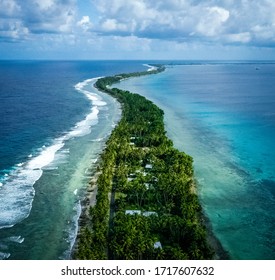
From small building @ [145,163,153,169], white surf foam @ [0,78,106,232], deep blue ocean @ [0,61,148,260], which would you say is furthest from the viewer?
small building @ [145,163,153,169]

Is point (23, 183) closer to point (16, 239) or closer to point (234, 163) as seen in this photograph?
point (16, 239)

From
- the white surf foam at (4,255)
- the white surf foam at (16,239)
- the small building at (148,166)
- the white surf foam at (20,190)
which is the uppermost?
the small building at (148,166)

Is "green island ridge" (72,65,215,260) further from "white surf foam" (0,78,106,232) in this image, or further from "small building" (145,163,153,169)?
"white surf foam" (0,78,106,232)

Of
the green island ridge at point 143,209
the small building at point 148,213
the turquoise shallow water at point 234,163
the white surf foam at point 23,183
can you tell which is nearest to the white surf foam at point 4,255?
the white surf foam at point 23,183

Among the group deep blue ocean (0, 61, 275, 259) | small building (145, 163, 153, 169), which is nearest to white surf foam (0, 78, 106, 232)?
deep blue ocean (0, 61, 275, 259)

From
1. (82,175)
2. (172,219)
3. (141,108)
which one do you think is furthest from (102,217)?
(141,108)

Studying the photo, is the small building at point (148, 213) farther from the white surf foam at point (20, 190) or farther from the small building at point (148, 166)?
the small building at point (148, 166)

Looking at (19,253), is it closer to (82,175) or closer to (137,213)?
(137,213)
